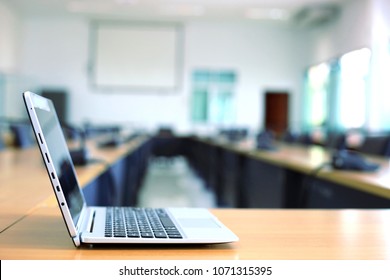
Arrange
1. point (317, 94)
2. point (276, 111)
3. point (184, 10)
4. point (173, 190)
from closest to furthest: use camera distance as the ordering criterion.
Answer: point (173, 190) → point (184, 10) → point (317, 94) → point (276, 111)

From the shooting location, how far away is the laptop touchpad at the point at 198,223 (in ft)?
3.06

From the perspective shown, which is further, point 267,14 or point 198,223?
point 267,14

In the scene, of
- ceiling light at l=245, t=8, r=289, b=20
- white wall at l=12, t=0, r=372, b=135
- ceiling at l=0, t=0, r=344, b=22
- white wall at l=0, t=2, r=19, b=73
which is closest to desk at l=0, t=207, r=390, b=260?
ceiling at l=0, t=0, r=344, b=22

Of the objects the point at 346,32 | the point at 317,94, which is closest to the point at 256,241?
the point at 346,32

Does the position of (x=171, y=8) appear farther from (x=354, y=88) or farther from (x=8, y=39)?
(x=354, y=88)

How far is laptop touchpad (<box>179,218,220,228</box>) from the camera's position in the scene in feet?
3.06

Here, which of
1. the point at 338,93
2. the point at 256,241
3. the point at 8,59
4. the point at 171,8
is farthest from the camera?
the point at 8,59

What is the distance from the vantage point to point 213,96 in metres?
13.5

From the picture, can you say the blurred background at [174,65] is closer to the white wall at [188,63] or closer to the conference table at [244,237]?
the white wall at [188,63]

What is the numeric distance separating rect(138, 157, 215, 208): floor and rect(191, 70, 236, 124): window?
3.76 meters

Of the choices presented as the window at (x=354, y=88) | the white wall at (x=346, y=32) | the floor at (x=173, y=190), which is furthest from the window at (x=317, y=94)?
the floor at (x=173, y=190)

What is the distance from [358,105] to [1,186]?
371 inches

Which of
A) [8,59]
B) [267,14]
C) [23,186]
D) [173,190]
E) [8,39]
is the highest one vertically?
[267,14]

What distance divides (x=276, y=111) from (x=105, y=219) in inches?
531
